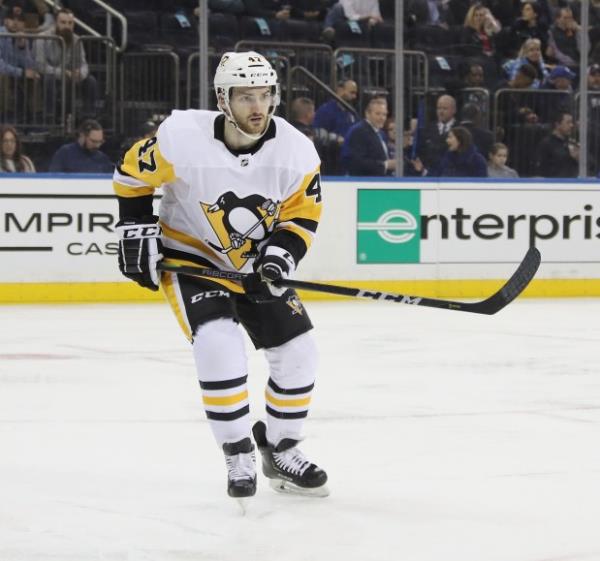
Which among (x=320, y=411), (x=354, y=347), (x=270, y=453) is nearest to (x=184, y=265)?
(x=270, y=453)

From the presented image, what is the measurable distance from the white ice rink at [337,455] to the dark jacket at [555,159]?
11.8 ft

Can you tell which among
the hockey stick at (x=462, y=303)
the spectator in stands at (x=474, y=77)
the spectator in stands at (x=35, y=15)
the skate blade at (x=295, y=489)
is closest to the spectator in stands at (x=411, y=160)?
the spectator in stands at (x=474, y=77)

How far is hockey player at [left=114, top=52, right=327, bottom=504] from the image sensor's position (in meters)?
3.56

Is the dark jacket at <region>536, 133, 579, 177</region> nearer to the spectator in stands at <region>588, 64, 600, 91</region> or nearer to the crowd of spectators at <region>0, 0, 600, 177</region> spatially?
the crowd of spectators at <region>0, 0, 600, 177</region>

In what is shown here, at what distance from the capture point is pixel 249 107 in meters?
3.56

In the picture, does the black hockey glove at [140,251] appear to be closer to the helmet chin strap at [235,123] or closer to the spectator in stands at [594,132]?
the helmet chin strap at [235,123]

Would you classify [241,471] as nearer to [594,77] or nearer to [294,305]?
[294,305]

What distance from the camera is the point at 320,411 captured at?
5.09m

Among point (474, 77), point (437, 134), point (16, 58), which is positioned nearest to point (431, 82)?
point (437, 134)

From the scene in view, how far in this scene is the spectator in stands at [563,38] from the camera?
1217 centimetres

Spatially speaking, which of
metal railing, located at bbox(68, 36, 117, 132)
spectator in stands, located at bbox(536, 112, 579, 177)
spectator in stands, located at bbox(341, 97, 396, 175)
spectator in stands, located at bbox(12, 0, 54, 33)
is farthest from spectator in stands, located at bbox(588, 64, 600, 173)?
spectator in stands, located at bbox(12, 0, 54, 33)

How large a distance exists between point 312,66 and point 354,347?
401 cm

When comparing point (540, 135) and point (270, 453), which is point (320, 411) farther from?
point (540, 135)

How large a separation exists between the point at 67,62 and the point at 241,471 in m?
7.10
